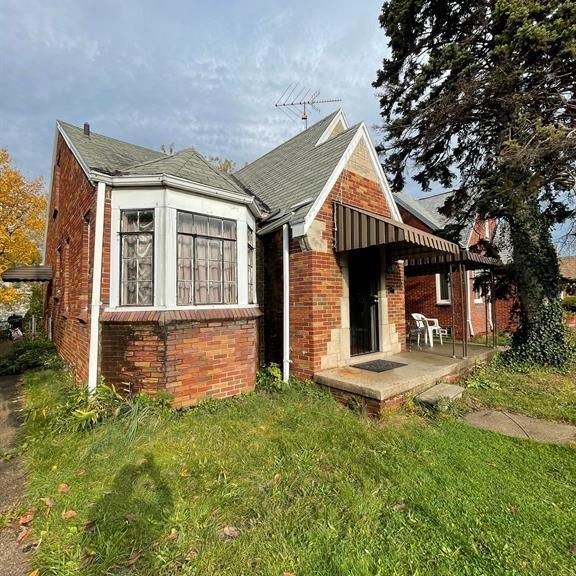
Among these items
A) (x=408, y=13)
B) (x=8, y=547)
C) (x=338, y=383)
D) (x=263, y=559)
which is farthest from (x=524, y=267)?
(x=8, y=547)

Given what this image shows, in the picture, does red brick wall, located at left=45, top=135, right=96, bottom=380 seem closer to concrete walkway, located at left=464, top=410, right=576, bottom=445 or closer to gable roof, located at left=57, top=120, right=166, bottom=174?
gable roof, located at left=57, top=120, right=166, bottom=174

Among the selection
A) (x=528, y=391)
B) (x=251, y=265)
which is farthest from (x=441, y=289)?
(x=251, y=265)

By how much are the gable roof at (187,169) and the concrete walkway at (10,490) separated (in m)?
4.58

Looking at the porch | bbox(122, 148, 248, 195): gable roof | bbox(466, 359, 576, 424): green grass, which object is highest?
bbox(122, 148, 248, 195): gable roof

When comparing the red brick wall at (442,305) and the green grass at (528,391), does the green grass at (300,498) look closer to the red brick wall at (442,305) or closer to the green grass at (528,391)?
the green grass at (528,391)

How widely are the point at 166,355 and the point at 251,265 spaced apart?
2.68 metres

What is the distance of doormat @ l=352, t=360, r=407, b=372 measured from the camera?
21.2ft

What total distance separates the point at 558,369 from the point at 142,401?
911 cm

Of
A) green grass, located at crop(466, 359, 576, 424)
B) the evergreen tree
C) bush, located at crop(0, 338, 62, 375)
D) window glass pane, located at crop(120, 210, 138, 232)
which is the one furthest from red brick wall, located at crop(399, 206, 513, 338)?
bush, located at crop(0, 338, 62, 375)

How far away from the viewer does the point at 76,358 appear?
6.60m

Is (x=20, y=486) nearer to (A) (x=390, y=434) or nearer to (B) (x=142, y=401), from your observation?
(B) (x=142, y=401)

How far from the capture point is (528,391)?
6.21m

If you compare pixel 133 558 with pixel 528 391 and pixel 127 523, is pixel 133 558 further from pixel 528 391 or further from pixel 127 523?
pixel 528 391

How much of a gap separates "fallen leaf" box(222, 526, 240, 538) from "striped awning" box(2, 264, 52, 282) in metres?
11.6
